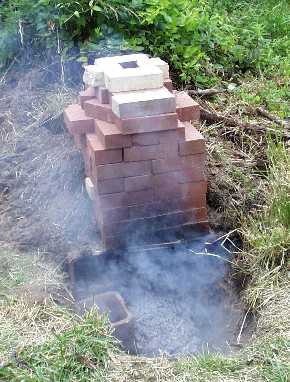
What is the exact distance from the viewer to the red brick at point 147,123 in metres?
3.28

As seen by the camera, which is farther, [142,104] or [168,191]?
[168,191]

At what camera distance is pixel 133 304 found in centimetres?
343

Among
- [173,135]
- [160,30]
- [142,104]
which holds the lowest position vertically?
[173,135]

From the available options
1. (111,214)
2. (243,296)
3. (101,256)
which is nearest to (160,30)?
(111,214)

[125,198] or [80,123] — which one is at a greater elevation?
[80,123]

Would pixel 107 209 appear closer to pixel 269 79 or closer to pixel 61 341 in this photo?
pixel 61 341

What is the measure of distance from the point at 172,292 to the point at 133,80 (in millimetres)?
1304

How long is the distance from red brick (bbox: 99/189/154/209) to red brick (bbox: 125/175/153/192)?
29 millimetres

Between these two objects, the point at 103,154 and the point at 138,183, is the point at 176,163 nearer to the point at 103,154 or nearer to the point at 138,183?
the point at 138,183

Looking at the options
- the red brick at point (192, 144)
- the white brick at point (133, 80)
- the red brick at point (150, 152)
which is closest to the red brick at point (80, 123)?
the white brick at point (133, 80)

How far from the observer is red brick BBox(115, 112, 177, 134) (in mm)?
3277

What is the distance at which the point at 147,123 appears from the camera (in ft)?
10.8

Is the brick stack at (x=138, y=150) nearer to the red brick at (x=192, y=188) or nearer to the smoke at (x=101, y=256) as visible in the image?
the red brick at (x=192, y=188)

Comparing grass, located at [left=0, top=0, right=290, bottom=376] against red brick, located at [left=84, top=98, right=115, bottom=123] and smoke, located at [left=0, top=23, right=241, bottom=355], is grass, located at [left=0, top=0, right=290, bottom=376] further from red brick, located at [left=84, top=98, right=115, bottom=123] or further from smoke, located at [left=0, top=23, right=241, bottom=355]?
red brick, located at [left=84, top=98, right=115, bottom=123]
